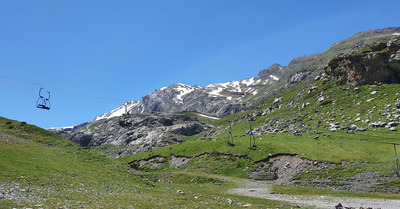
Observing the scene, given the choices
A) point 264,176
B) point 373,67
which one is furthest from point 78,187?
point 373,67

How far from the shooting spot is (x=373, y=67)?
99.9 metres

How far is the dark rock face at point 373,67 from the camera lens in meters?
94.2

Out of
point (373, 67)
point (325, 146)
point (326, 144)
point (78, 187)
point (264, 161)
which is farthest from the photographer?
point (373, 67)

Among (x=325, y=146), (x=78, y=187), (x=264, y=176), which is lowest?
(x=264, y=176)

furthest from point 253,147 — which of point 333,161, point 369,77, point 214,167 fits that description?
point 369,77

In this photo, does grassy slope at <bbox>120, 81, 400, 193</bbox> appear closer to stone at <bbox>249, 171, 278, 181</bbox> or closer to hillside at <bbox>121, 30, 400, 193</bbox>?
hillside at <bbox>121, 30, 400, 193</bbox>

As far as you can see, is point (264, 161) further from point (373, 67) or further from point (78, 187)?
point (373, 67)

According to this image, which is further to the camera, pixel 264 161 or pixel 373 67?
pixel 373 67

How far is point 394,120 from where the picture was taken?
72125 millimetres

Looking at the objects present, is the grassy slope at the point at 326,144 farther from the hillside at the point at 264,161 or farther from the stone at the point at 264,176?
the stone at the point at 264,176

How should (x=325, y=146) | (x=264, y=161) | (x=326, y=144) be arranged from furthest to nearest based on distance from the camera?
(x=264, y=161) → (x=326, y=144) → (x=325, y=146)

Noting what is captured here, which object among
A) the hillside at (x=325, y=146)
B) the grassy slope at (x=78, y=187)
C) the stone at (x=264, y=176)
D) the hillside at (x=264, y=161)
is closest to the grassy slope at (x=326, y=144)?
the hillside at (x=325, y=146)

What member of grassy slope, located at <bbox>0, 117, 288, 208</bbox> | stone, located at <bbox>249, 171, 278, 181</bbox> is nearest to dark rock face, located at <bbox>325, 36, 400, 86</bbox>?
stone, located at <bbox>249, 171, 278, 181</bbox>

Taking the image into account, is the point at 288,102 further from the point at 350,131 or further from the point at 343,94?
the point at 350,131
